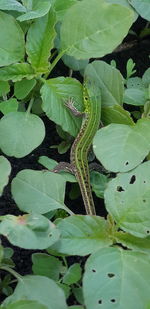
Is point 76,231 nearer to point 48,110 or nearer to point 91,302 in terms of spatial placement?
point 91,302

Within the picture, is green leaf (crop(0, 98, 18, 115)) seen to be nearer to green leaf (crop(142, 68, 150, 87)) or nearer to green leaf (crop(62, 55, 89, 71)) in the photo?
green leaf (crop(62, 55, 89, 71))

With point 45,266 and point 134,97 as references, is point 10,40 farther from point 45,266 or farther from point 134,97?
point 45,266

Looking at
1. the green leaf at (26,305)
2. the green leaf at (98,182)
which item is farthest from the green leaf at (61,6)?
the green leaf at (26,305)

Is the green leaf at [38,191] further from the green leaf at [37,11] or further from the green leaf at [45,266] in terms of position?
the green leaf at [37,11]

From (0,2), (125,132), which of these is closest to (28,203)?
(125,132)

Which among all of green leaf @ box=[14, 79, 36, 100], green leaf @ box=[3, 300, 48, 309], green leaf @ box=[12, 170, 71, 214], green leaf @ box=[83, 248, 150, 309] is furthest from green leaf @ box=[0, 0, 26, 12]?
green leaf @ box=[3, 300, 48, 309]
